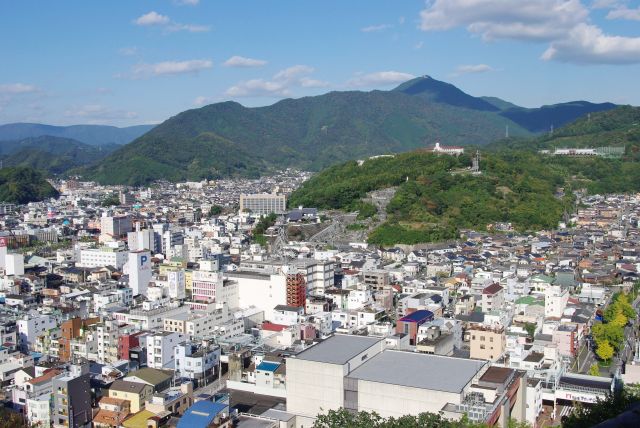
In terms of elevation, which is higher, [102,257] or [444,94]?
[444,94]

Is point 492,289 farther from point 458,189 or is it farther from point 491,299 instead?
point 458,189

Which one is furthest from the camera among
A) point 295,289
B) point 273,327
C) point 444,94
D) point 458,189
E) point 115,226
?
point 444,94

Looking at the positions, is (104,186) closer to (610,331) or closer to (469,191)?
(469,191)

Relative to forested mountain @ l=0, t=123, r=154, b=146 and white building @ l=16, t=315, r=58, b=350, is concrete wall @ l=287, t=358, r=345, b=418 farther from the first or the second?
forested mountain @ l=0, t=123, r=154, b=146

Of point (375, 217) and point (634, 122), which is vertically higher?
point (634, 122)

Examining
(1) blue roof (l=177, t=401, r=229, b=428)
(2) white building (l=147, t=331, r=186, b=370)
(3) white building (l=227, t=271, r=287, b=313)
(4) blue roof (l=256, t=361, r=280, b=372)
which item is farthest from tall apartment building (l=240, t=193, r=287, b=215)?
(1) blue roof (l=177, t=401, r=229, b=428)

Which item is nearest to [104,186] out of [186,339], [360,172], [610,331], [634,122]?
[360,172]

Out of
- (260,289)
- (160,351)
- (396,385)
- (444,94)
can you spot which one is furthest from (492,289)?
(444,94)
